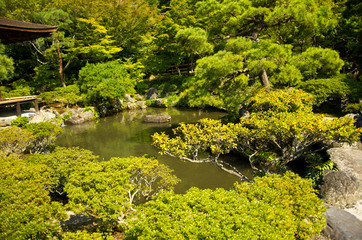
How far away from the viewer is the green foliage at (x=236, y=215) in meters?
2.92

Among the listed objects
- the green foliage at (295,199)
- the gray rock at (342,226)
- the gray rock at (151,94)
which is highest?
the green foliage at (295,199)

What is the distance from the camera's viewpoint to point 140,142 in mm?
11922

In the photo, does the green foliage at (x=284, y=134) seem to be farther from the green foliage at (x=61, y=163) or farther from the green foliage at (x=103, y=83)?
the green foliage at (x=103, y=83)

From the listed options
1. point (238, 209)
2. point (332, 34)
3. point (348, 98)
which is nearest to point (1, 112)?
point (238, 209)

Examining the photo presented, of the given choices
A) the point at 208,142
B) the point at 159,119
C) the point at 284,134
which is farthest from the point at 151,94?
the point at 284,134

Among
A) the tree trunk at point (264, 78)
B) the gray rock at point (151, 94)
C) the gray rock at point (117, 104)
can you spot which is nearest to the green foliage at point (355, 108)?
the tree trunk at point (264, 78)

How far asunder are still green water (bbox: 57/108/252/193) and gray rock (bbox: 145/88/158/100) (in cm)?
261

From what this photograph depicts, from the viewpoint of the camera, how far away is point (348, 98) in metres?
10.5

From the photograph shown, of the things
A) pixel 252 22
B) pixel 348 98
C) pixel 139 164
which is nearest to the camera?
pixel 139 164

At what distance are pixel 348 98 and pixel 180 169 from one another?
27.9 feet

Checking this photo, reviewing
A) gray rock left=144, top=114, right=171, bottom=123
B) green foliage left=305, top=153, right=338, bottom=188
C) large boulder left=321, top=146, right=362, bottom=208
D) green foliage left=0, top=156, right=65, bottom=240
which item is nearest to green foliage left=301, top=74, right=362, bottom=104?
green foliage left=305, top=153, right=338, bottom=188

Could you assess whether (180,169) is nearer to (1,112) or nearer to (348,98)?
(348,98)

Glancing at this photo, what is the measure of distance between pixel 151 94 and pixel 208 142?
17078 mm

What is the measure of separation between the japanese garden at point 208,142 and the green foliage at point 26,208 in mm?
27
